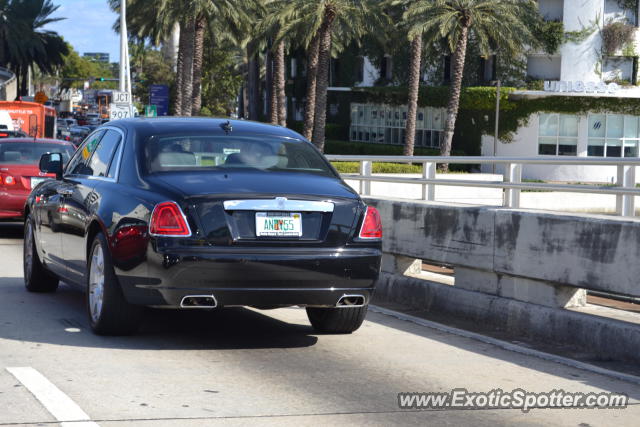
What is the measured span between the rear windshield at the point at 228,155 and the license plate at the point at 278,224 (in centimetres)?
70

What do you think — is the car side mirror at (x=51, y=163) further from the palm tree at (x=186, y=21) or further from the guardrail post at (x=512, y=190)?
the palm tree at (x=186, y=21)

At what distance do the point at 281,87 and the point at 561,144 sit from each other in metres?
16.2

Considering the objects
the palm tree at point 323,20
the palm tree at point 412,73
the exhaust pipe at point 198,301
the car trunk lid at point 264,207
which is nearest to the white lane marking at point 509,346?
the car trunk lid at point 264,207

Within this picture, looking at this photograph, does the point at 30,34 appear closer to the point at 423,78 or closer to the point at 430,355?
the point at 423,78

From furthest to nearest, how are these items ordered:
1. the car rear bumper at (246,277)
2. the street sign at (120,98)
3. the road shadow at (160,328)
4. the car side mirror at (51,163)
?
the street sign at (120,98)
the car side mirror at (51,163)
the road shadow at (160,328)
the car rear bumper at (246,277)

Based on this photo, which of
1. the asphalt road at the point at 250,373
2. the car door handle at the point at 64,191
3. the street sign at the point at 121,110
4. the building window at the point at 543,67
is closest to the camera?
the asphalt road at the point at 250,373

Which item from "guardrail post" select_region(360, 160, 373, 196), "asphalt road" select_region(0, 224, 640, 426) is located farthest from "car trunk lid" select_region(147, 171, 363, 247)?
"guardrail post" select_region(360, 160, 373, 196)

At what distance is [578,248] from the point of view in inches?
341

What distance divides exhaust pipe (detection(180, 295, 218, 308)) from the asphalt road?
37 cm

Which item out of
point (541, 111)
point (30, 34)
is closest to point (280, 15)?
point (541, 111)

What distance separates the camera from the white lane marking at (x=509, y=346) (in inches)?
305

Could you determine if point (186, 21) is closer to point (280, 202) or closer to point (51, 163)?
point (51, 163)

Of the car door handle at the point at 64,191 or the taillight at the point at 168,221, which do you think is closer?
the taillight at the point at 168,221

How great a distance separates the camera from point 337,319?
903cm
